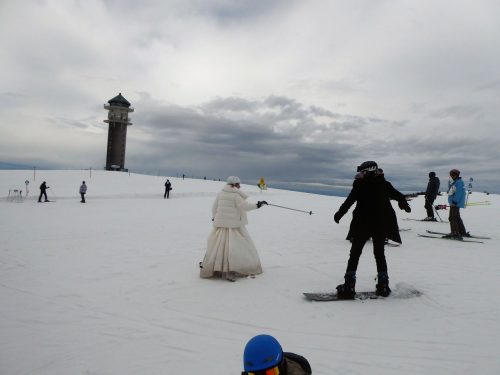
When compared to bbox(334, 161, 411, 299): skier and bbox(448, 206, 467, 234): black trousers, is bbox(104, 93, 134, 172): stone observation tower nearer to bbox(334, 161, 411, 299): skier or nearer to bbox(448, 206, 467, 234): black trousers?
bbox(448, 206, 467, 234): black trousers

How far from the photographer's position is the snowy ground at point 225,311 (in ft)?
12.1

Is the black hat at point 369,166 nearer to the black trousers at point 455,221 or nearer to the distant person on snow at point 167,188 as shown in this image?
the black trousers at point 455,221

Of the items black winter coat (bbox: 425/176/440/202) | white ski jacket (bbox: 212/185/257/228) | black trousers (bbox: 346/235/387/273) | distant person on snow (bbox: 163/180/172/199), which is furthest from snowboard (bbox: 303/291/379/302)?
distant person on snow (bbox: 163/180/172/199)

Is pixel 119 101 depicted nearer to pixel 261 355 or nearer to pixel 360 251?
pixel 360 251

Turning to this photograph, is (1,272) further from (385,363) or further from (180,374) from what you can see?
(385,363)

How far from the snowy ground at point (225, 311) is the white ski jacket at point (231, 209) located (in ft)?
3.72

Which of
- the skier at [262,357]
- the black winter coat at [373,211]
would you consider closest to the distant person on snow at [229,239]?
the black winter coat at [373,211]

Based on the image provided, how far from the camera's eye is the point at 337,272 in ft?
23.7

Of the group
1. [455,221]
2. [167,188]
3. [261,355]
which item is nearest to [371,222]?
[261,355]

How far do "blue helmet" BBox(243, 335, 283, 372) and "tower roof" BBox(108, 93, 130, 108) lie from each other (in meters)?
59.4

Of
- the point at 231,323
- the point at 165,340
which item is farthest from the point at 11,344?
the point at 231,323

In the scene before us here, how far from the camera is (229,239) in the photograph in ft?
21.6

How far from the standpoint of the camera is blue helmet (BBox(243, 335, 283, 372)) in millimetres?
1594

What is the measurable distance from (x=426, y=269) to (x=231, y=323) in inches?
197
